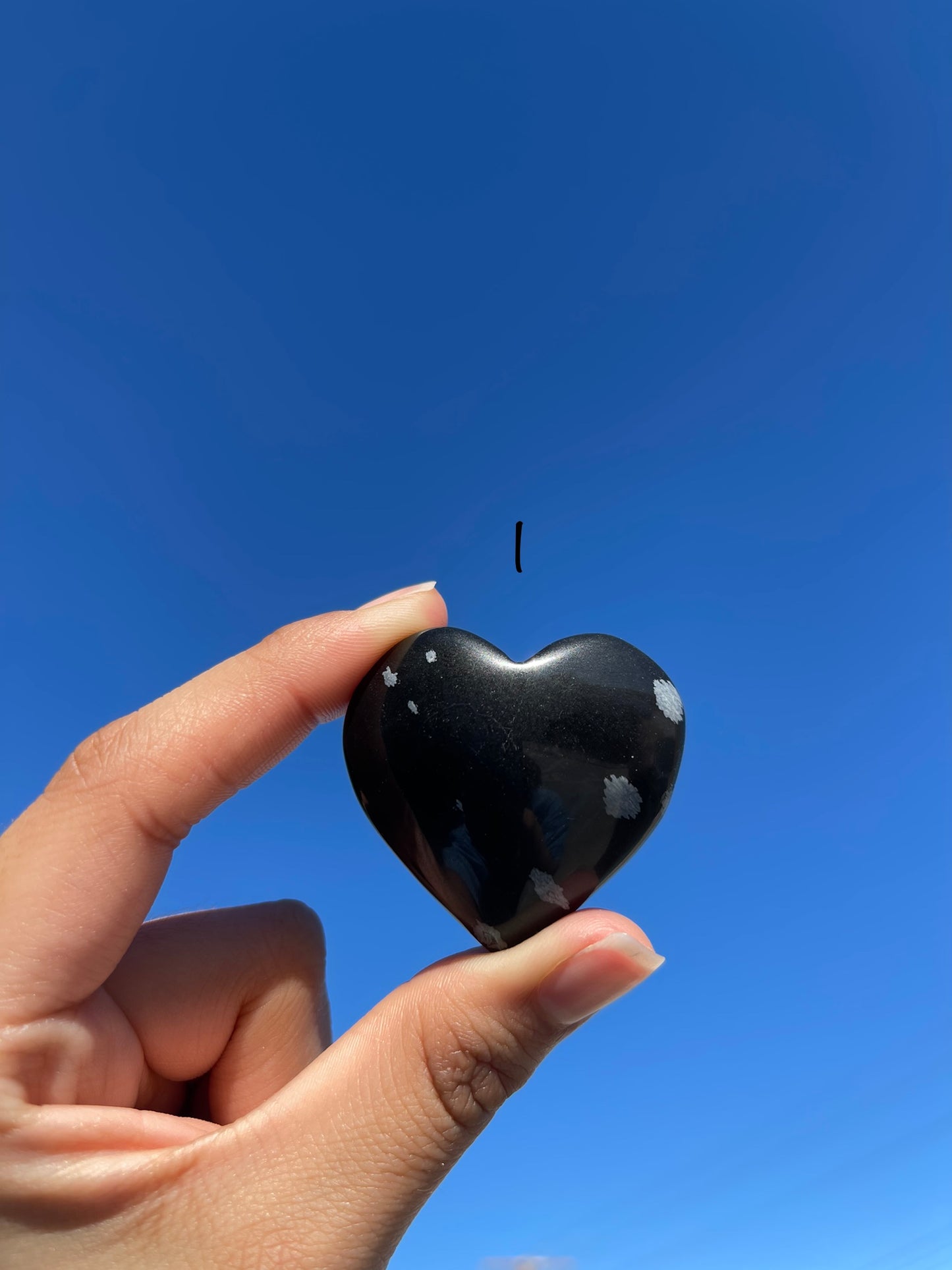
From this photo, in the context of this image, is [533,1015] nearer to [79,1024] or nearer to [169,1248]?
[169,1248]

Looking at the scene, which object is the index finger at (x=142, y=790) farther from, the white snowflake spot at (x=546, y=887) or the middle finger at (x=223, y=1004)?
the white snowflake spot at (x=546, y=887)

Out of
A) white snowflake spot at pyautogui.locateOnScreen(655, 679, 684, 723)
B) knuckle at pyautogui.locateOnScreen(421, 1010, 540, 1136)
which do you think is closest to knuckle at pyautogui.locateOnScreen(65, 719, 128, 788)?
knuckle at pyautogui.locateOnScreen(421, 1010, 540, 1136)

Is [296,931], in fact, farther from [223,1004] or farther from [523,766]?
[523,766]

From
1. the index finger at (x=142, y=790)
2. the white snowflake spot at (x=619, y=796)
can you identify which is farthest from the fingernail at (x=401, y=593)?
the white snowflake spot at (x=619, y=796)

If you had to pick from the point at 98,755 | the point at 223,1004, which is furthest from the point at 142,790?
the point at 223,1004

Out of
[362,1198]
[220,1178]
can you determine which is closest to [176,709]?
[220,1178]

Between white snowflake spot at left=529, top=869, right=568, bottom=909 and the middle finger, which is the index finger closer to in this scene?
the middle finger
